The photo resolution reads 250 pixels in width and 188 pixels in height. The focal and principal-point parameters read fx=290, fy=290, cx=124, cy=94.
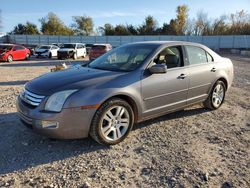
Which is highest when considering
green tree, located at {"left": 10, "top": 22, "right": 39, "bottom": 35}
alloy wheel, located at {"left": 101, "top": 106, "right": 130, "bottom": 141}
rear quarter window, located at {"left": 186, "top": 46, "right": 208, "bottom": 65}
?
green tree, located at {"left": 10, "top": 22, "right": 39, "bottom": 35}

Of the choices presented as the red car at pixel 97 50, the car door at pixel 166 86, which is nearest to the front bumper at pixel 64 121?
the car door at pixel 166 86

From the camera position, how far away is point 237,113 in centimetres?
664

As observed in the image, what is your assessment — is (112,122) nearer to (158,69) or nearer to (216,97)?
Answer: (158,69)

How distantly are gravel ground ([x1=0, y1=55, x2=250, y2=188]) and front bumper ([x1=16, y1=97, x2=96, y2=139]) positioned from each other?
1.01 feet

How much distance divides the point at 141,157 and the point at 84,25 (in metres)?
66.9

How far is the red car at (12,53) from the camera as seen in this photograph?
2274 cm

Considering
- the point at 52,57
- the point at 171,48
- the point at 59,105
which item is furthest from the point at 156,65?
the point at 52,57

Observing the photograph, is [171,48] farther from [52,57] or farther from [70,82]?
[52,57]

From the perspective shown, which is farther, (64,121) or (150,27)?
(150,27)

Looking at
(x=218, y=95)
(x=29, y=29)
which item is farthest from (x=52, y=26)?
(x=218, y=95)

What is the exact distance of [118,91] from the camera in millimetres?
4543

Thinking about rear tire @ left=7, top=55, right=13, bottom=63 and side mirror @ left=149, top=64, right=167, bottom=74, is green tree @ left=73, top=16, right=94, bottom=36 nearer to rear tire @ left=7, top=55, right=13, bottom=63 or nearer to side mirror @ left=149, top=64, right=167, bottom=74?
rear tire @ left=7, top=55, right=13, bottom=63

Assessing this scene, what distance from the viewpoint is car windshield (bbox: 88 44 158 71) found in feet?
17.0

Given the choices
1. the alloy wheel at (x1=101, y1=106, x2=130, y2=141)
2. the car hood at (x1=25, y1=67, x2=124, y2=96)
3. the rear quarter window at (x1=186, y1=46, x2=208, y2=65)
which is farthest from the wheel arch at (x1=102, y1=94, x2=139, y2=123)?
the rear quarter window at (x1=186, y1=46, x2=208, y2=65)
